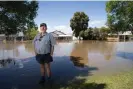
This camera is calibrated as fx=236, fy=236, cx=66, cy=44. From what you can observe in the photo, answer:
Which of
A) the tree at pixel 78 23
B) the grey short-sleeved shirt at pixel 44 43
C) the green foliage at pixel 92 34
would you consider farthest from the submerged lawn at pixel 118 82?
the tree at pixel 78 23

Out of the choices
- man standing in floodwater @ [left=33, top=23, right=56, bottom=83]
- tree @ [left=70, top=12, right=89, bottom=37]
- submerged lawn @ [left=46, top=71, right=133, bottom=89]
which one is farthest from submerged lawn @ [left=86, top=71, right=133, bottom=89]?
tree @ [left=70, top=12, right=89, bottom=37]

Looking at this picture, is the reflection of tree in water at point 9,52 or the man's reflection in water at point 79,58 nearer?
the man's reflection in water at point 79,58

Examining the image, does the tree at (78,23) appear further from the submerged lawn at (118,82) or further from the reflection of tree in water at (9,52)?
the submerged lawn at (118,82)

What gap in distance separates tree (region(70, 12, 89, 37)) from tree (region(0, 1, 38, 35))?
2009 inches

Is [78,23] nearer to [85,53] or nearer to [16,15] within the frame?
[85,53]

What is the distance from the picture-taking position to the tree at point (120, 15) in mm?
14145

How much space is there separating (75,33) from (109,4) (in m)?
51.4

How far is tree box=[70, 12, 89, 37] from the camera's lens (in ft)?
216

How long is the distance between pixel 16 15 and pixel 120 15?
250 inches

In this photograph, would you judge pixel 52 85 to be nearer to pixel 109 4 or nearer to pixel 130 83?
pixel 130 83

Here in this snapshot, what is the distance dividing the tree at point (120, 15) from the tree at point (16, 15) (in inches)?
187

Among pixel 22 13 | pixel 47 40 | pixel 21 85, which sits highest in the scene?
A: pixel 22 13

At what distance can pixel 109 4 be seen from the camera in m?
15.1

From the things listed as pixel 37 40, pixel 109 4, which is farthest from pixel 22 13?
pixel 37 40
